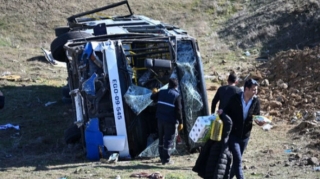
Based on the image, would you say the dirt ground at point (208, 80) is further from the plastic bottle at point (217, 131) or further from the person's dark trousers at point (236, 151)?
the plastic bottle at point (217, 131)

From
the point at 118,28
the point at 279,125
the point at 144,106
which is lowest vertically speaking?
the point at 279,125

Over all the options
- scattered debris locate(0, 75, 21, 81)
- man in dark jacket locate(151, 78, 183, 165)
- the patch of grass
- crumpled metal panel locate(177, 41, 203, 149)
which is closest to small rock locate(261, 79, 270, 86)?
crumpled metal panel locate(177, 41, 203, 149)

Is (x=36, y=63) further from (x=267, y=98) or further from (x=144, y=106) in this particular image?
(x=144, y=106)

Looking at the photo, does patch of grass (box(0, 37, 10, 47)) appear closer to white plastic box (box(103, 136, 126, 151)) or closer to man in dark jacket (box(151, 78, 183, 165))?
white plastic box (box(103, 136, 126, 151))

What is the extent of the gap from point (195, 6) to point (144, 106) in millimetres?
19298

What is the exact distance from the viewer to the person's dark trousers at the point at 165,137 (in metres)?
11.0

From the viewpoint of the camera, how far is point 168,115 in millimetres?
10961

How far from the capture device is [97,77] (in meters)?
11.6

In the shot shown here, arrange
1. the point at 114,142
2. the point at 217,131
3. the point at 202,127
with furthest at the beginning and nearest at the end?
the point at 114,142 < the point at 202,127 < the point at 217,131

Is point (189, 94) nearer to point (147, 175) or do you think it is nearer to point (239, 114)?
point (147, 175)

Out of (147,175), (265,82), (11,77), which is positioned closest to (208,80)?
(265,82)

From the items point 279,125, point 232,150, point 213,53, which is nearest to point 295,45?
point 213,53

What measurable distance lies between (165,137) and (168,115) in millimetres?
372

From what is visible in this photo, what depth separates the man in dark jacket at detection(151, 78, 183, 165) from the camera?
430 inches
